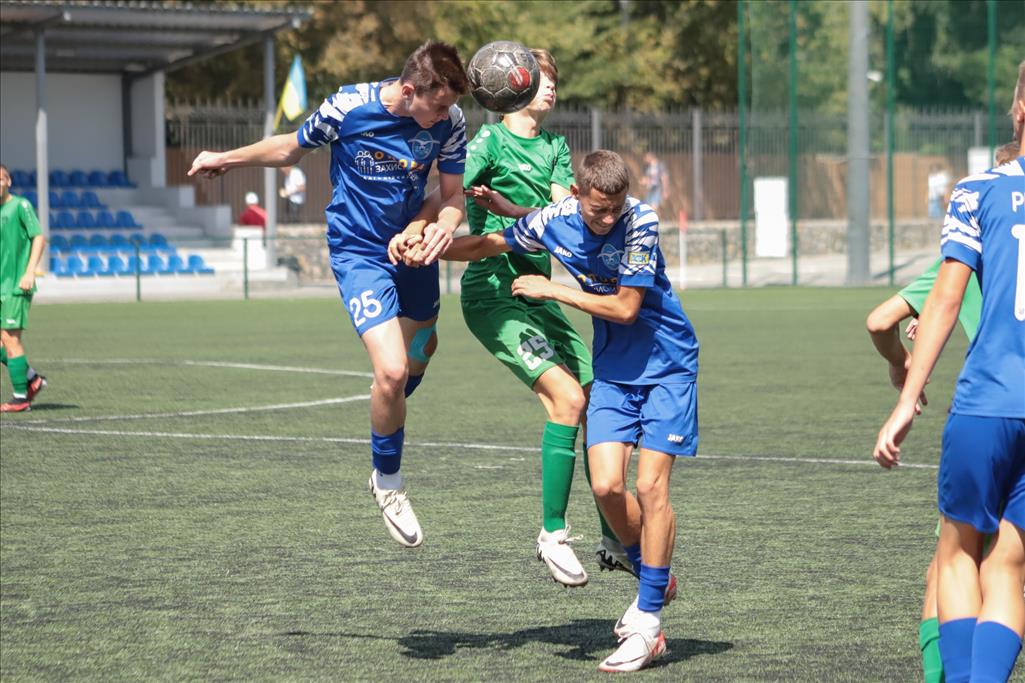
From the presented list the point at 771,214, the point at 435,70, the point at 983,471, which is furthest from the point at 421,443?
the point at 771,214

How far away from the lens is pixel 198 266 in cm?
3194

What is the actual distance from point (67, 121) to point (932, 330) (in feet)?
110

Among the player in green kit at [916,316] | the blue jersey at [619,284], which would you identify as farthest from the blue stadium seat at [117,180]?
the player in green kit at [916,316]

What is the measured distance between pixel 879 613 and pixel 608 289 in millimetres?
1901

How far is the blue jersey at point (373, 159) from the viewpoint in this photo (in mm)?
7055

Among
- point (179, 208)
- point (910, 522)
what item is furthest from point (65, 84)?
point (910, 522)

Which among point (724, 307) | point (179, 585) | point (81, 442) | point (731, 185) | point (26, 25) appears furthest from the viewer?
point (731, 185)

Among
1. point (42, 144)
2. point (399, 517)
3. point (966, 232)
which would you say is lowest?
point (399, 517)

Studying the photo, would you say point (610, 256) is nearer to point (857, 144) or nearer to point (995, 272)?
point (995, 272)

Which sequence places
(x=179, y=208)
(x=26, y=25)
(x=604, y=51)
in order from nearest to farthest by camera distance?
(x=26, y=25), (x=179, y=208), (x=604, y=51)

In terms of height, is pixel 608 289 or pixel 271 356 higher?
pixel 608 289

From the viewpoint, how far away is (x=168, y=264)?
105ft

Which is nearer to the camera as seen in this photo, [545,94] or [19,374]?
[545,94]

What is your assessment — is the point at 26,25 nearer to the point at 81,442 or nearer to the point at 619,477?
the point at 81,442
